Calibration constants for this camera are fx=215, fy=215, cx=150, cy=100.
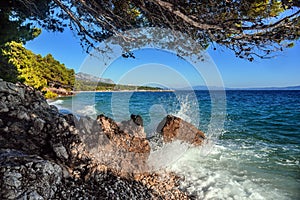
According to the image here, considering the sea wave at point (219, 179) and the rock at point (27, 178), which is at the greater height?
the rock at point (27, 178)

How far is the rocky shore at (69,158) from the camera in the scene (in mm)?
2701

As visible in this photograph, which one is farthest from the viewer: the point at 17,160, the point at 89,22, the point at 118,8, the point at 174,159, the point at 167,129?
the point at 167,129

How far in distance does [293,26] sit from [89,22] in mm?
3897

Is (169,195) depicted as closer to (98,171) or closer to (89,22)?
(98,171)

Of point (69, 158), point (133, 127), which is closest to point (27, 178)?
point (69, 158)

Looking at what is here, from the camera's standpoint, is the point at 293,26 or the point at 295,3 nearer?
the point at 295,3

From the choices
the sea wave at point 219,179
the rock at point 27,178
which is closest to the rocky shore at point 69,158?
the rock at point 27,178

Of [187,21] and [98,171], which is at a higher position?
[187,21]

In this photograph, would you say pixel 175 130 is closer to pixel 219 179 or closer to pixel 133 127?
pixel 133 127

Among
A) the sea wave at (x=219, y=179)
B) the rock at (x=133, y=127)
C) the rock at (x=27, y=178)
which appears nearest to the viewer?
the rock at (x=27, y=178)

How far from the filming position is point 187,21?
3.50m

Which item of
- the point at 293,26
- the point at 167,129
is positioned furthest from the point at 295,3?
the point at 167,129

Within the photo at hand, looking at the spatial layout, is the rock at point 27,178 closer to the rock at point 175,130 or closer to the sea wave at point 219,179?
the sea wave at point 219,179

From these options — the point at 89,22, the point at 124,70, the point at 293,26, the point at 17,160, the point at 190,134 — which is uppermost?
the point at 89,22
